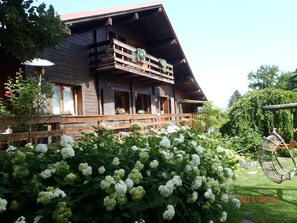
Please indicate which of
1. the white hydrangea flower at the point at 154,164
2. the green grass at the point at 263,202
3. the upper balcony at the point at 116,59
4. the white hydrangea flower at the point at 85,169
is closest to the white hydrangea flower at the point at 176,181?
the white hydrangea flower at the point at 154,164

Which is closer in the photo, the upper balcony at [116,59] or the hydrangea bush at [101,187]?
the hydrangea bush at [101,187]

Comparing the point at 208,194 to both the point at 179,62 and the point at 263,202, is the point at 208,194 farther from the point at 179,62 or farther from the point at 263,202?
the point at 179,62

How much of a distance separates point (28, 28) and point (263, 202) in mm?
4503

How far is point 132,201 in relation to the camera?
97.0 inches

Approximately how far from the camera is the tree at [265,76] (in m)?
63.7

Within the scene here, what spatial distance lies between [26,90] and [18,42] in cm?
369

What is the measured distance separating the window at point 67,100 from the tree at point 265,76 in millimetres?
58779

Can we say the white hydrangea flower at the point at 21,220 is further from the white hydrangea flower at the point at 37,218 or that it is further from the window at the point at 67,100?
the window at the point at 67,100

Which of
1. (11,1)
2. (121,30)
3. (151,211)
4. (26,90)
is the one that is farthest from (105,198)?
(121,30)

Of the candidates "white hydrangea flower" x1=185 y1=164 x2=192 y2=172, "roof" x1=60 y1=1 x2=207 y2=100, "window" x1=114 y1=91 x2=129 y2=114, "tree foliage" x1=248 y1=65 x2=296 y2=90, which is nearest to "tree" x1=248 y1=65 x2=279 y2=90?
"tree foliage" x1=248 y1=65 x2=296 y2=90

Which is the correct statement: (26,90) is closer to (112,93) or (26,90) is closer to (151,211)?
(151,211)

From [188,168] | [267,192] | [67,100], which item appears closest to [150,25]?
[67,100]

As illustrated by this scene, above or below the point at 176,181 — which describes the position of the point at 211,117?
above

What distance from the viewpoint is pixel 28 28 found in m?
3.48
